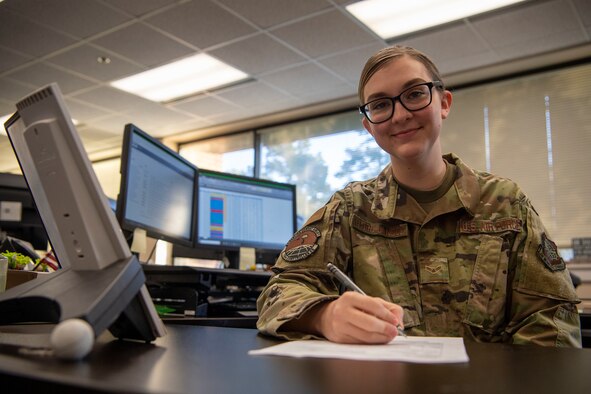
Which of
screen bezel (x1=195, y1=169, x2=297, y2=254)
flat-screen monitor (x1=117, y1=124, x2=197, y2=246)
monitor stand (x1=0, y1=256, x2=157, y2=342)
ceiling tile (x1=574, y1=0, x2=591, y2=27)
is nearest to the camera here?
monitor stand (x1=0, y1=256, x2=157, y2=342)

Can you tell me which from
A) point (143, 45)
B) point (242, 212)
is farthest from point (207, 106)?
point (242, 212)

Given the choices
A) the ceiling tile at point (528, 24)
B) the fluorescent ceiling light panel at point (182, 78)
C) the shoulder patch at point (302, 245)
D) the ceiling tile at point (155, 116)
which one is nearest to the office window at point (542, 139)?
the ceiling tile at point (528, 24)

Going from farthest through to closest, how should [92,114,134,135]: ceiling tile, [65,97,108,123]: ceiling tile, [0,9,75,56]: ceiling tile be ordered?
[92,114,134,135]: ceiling tile < [65,97,108,123]: ceiling tile < [0,9,75,56]: ceiling tile

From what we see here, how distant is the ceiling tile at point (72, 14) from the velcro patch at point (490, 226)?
9.89ft

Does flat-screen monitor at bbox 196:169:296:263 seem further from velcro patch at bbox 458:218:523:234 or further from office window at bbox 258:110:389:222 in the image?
office window at bbox 258:110:389:222

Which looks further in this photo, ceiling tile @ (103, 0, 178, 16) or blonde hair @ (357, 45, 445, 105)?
ceiling tile @ (103, 0, 178, 16)

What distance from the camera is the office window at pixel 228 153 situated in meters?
5.98

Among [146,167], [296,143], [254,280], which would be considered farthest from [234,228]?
[296,143]

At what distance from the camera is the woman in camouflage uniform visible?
1.03 meters

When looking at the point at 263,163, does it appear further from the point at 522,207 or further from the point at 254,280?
the point at 522,207

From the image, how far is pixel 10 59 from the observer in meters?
4.11

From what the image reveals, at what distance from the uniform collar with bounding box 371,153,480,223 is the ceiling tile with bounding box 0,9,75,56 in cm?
324

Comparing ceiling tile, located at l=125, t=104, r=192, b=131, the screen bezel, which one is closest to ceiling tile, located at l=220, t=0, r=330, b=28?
the screen bezel

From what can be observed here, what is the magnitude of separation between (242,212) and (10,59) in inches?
118
